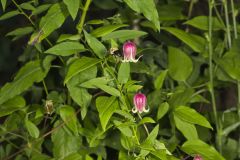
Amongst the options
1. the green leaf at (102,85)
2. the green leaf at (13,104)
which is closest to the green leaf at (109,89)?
the green leaf at (102,85)

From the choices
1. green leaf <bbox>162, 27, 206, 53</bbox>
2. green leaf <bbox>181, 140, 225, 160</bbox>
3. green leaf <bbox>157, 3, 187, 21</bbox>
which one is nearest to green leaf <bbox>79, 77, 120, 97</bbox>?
green leaf <bbox>181, 140, 225, 160</bbox>

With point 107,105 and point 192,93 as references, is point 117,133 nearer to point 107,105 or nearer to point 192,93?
point 192,93

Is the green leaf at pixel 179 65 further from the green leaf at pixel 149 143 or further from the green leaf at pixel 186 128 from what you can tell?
the green leaf at pixel 149 143

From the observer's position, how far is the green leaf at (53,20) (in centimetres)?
82

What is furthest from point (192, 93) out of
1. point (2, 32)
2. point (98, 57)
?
point (2, 32)

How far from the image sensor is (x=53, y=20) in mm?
835

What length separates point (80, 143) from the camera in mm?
1021

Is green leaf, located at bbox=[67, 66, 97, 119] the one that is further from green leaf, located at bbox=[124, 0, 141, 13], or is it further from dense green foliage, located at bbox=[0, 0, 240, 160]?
green leaf, located at bbox=[124, 0, 141, 13]

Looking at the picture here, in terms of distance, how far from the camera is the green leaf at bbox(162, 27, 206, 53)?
3.55ft

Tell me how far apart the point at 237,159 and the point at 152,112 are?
29 cm

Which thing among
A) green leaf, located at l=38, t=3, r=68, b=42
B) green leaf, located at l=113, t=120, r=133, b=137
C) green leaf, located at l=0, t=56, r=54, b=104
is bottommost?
green leaf, located at l=0, t=56, r=54, b=104

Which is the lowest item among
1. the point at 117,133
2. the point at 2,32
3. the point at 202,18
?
the point at 2,32

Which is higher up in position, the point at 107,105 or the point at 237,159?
the point at 107,105

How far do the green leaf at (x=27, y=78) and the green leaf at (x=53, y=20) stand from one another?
0.47 feet
